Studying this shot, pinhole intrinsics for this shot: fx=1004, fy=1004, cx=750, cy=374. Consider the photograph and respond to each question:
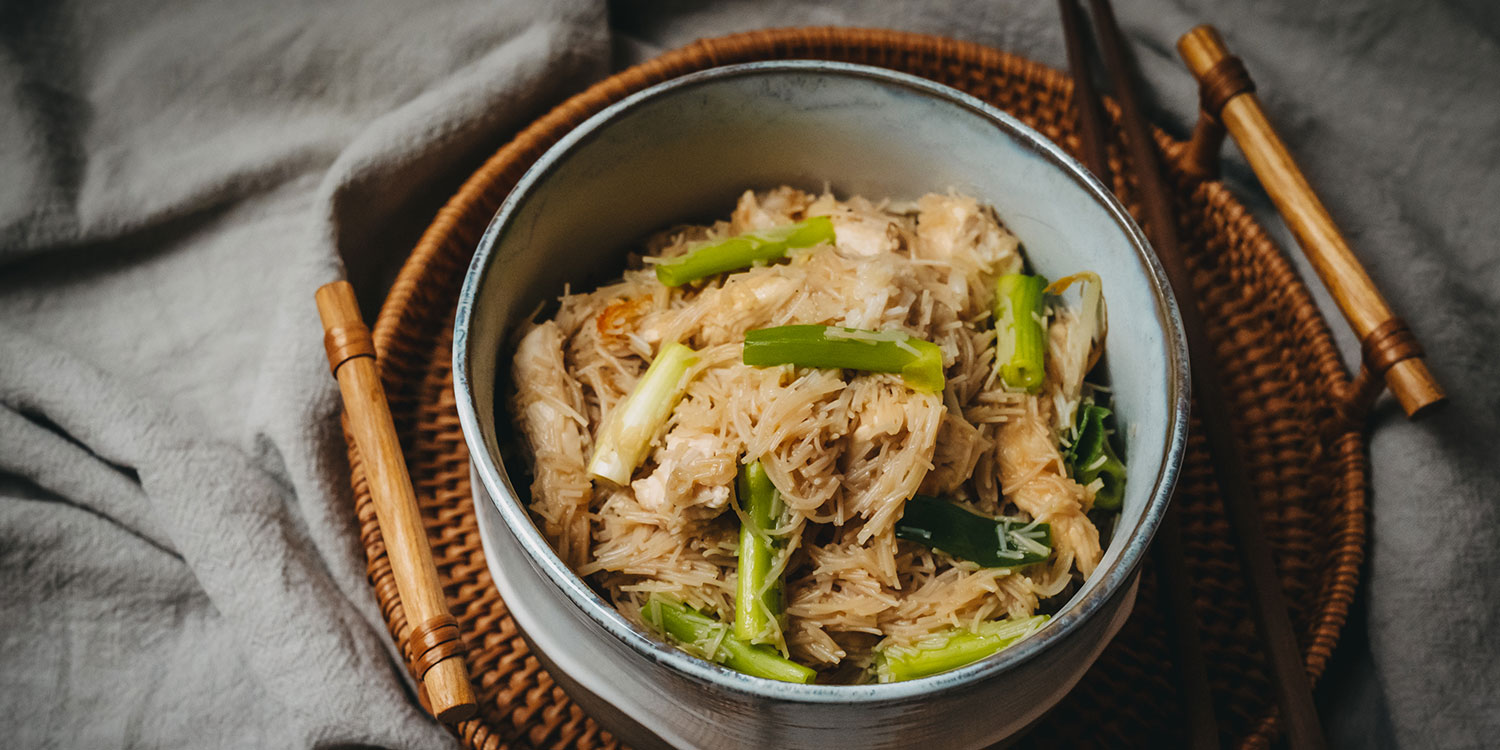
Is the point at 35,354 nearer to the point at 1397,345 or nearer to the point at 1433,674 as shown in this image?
the point at 1397,345

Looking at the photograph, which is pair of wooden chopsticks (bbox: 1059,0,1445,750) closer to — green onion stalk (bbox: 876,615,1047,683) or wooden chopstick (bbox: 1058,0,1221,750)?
wooden chopstick (bbox: 1058,0,1221,750)

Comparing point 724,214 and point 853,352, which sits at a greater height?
point 853,352

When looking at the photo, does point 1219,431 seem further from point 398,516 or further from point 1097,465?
point 398,516

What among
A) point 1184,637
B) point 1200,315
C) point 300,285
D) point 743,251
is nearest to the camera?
point 1184,637

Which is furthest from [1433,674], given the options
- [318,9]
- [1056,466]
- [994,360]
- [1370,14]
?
[318,9]

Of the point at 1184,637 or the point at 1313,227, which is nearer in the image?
the point at 1184,637

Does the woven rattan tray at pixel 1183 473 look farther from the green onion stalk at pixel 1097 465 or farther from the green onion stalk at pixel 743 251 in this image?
the green onion stalk at pixel 743 251

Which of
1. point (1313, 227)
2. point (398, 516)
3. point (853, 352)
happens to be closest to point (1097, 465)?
point (853, 352)
